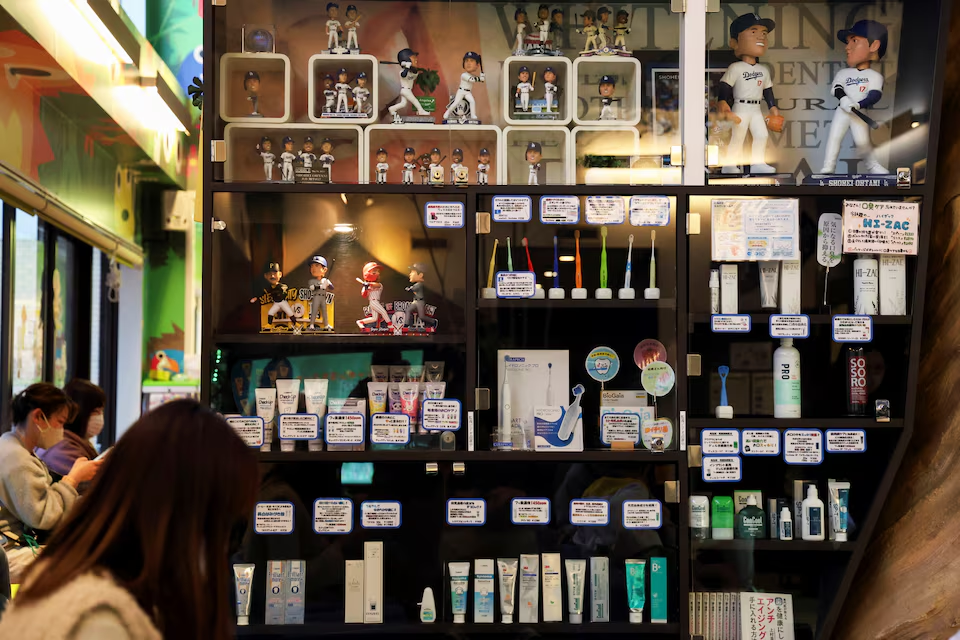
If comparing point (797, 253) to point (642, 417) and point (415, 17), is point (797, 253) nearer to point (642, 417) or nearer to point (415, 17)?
point (642, 417)

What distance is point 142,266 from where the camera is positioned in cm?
767

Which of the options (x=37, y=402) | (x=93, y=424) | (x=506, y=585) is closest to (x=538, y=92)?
(x=506, y=585)

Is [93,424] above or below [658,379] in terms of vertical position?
below

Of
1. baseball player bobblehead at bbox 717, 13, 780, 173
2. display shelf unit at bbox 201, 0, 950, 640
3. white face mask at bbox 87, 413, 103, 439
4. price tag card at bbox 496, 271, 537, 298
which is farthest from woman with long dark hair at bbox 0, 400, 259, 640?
white face mask at bbox 87, 413, 103, 439

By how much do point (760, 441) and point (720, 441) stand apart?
0.13 m

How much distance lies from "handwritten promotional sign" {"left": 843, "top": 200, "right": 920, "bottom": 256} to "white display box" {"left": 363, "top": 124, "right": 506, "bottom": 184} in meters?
1.21

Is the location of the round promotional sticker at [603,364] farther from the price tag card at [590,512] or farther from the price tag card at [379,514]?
the price tag card at [379,514]

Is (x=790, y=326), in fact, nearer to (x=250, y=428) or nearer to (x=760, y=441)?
(x=760, y=441)

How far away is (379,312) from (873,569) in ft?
6.22

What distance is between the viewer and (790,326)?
3.19 metres

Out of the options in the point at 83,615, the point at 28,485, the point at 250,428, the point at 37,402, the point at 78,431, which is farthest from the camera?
the point at 78,431

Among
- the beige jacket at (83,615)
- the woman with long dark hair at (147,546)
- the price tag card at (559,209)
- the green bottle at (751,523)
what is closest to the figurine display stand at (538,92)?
the price tag card at (559,209)

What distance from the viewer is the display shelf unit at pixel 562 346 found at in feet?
10.3

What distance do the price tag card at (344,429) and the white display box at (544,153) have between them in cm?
96
